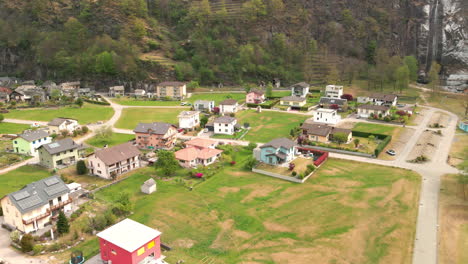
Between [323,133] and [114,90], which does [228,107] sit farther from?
[114,90]

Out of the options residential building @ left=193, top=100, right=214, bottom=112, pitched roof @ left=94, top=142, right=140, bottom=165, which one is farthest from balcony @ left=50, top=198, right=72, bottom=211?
residential building @ left=193, top=100, right=214, bottom=112

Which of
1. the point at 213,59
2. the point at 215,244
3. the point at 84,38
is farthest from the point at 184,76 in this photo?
the point at 215,244

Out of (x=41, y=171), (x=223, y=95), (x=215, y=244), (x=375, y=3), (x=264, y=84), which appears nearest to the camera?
(x=215, y=244)

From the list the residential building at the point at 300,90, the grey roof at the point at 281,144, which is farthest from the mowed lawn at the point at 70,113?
the residential building at the point at 300,90

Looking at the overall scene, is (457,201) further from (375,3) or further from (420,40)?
(375,3)

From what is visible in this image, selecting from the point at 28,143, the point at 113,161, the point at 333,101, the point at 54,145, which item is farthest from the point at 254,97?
the point at 28,143

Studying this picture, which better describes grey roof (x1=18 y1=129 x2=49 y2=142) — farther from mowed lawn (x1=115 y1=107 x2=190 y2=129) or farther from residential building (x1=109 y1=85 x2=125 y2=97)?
residential building (x1=109 y1=85 x2=125 y2=97)
